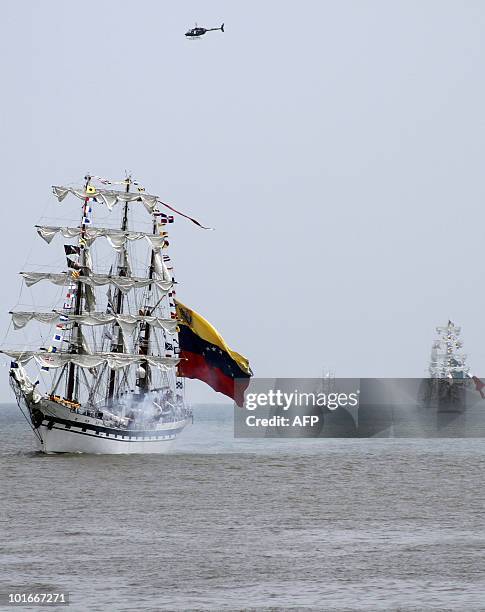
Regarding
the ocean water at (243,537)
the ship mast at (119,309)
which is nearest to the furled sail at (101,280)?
the ship mast at (119,309)

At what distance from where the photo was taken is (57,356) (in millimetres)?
115688

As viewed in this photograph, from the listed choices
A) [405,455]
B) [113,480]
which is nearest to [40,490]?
[113,480]

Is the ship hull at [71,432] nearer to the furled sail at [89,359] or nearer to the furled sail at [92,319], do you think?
the furled sail at [89,359]

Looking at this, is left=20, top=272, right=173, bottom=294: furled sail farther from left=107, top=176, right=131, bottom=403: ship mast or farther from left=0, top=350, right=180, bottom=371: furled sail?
left=0, top=350, right=180, bottom=371: furled sail

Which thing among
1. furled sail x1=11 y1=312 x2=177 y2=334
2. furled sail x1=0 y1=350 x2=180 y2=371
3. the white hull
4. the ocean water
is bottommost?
the ocean water

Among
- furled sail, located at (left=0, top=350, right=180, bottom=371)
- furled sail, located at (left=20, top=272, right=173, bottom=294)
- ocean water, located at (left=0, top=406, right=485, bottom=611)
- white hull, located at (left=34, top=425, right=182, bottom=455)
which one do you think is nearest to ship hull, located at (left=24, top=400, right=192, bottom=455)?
white hull, located at (left=34, top=425, right=182, bottom=455)

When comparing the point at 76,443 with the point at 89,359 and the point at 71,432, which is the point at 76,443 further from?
the point at 89,359

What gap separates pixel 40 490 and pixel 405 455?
59246mm

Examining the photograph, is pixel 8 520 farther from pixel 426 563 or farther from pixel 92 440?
pixel 92 440

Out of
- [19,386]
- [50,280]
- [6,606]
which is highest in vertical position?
[50,280]

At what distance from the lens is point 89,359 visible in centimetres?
11725

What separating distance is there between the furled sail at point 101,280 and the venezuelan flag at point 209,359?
3.51m

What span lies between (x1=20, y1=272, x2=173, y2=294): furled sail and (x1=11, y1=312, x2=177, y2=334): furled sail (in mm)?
2958

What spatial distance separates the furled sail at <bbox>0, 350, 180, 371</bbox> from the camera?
115 m
